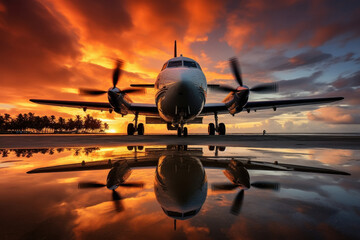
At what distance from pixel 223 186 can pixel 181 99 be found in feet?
23.6

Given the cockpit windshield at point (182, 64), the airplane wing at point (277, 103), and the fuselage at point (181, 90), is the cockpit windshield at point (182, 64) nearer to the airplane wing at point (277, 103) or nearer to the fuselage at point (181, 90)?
the fuselage at point (181, 90)

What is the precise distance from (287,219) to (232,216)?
1.39 ft

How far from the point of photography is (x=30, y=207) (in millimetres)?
1665

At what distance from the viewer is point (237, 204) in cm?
169

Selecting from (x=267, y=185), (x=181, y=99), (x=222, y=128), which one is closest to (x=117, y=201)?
(x=267, y=185)

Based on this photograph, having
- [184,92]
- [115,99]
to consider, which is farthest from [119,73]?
[184,92]

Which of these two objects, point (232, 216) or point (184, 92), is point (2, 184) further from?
point (184, 92)

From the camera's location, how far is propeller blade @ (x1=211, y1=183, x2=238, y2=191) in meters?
2.12

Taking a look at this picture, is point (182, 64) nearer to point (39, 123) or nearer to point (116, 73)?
point (116, 73)

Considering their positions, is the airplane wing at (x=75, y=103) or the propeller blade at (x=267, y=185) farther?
the airplane wing at (x=75, y=103)

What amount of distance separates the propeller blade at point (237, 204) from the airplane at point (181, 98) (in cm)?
716

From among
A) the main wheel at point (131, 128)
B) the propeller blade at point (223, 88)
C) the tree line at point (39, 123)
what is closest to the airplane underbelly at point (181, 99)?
the propeller blade at point (223, 88)

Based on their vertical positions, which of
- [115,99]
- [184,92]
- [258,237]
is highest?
[115,99]

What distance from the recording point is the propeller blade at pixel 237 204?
1531 mm
